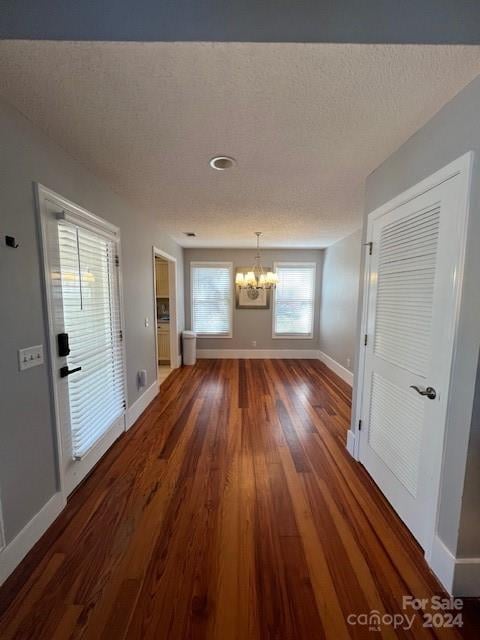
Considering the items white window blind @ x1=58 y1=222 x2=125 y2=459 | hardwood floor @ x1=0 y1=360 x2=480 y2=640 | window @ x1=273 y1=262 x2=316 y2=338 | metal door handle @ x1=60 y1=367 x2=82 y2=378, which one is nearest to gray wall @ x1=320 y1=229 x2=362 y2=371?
window @ x1=273 y1=262 x2=316 y2=338

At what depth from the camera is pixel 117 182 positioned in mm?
2242

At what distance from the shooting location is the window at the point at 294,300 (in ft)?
18.5

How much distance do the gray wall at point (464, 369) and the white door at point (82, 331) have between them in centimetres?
228

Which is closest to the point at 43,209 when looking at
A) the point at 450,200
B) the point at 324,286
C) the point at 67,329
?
the point at 67,329

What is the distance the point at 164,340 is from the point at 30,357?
12.3ft

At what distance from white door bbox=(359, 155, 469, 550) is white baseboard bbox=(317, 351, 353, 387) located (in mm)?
2245

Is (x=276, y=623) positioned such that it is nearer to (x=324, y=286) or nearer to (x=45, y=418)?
(x=45, y=418)

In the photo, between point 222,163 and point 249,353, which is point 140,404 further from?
point 249,353

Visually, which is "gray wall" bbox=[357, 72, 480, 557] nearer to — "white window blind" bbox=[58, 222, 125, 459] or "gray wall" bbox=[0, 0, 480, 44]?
"gray wall" bbox=[0, 0, 480, 44]

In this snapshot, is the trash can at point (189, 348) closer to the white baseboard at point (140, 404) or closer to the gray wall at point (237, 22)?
the white baseboard at point (140, 404)

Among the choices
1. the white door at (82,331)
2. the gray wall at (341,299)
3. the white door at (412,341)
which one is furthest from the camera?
the gray wall at (341,299)

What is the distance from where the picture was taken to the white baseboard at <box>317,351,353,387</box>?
4.18 m

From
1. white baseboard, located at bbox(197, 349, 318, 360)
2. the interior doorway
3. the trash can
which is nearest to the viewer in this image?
the interior doorway

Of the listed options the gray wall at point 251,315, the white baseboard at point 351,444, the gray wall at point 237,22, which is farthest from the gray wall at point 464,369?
the gray wall at point 251,315
